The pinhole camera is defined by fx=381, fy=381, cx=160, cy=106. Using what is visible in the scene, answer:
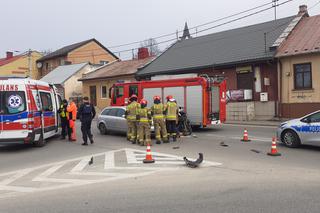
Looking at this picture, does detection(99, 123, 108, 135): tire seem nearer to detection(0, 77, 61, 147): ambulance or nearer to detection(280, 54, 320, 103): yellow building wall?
detection(0, 77, 61, 147): ambulance

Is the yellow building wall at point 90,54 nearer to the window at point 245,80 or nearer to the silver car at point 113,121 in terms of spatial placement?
the window at point 245,80

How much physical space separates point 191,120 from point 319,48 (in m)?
9.27

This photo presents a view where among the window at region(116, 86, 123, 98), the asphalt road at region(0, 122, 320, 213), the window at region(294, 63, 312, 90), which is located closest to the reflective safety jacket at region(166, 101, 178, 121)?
the asphalt road at region(0, 122, 320, 213)

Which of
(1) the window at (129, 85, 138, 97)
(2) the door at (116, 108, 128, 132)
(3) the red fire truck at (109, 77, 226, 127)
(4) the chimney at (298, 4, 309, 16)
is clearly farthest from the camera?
(4) the chimney at (298, 4, 309, 16)

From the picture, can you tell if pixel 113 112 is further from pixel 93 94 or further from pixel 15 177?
pixel 93 94

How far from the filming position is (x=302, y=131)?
11602mm

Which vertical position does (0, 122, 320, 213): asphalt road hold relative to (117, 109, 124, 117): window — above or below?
below

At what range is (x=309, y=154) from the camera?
10773mm

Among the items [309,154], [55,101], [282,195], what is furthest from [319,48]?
[282,195]

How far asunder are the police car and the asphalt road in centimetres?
35

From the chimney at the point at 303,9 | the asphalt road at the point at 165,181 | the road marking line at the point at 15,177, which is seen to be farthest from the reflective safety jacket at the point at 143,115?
the chimney at the point at 303,9

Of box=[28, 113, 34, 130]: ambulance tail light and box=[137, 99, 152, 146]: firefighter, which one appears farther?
box=[137, 99, 152, 146]: firefighter

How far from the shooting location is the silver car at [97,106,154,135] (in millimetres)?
15977

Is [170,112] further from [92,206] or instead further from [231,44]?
[231,44]
